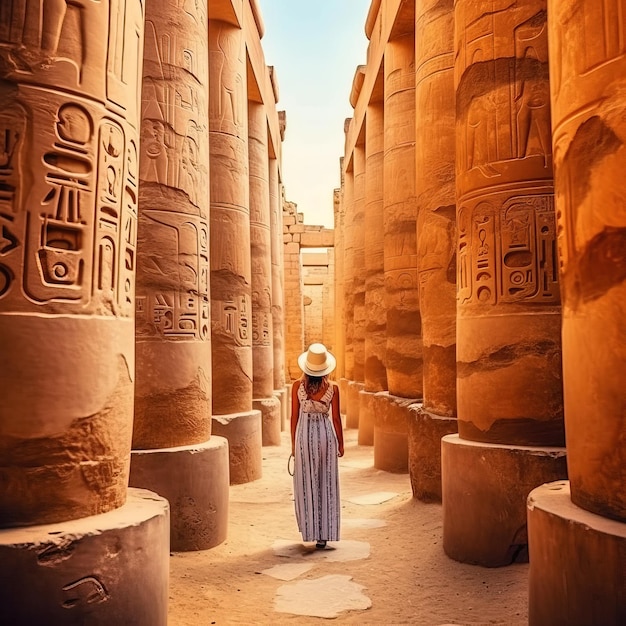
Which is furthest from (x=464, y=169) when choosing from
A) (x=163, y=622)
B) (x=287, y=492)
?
(x=287, y=492)

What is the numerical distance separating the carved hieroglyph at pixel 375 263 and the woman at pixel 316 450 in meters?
5.60

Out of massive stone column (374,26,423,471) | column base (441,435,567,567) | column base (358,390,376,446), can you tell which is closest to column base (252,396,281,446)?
column base (358,390,376,446)

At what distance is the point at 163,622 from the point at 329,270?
26.1 meters

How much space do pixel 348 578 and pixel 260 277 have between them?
23.2ft

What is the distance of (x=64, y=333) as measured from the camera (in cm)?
278

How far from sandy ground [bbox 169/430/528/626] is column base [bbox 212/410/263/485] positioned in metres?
1.14

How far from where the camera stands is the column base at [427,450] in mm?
6441

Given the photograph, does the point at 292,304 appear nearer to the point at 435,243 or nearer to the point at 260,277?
the point at 260,277

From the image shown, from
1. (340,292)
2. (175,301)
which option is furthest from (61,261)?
(340,292)

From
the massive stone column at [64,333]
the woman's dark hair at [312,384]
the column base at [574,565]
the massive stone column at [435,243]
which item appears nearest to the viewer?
the column base at [574,565]

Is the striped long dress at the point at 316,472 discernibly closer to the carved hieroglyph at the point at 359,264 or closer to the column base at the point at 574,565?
the column base at the point at 574,565

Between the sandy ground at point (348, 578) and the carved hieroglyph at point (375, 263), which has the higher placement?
the carved hieroglyph at point (375, 263)

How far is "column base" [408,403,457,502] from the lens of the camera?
6.44 meters

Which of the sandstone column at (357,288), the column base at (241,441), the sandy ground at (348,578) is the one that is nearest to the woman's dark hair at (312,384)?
the sandy ground at (348,578)
